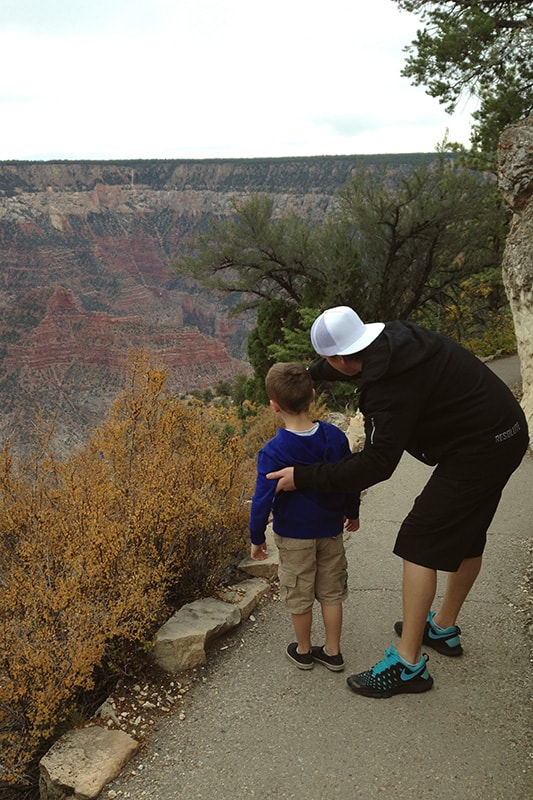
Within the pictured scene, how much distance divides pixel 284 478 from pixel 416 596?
0.72m

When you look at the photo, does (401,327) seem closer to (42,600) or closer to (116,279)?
(42,600)

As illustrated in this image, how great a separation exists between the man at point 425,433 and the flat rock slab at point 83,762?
126cm

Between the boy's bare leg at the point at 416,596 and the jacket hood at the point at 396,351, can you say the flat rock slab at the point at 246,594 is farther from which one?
the jacket hood at the point at 396,351

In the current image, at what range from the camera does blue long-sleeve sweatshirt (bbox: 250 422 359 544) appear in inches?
107

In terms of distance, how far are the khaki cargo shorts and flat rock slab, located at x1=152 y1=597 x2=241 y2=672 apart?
23.5 inches

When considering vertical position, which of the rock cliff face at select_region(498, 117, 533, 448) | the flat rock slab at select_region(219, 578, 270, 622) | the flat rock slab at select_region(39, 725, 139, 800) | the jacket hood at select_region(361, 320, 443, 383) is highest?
the rock cliff face at select_region(498, 117, 533, 448)

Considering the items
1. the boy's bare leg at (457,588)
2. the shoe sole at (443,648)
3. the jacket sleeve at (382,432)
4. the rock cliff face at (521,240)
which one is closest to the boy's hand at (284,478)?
the jacket sleeve at (382,432)

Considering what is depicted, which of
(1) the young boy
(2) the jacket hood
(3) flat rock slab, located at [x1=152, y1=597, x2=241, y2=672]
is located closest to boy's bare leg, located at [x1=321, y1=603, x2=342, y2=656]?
(1) the young boy

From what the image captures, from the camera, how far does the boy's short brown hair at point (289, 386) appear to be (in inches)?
103

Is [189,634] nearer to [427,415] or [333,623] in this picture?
[333,623]

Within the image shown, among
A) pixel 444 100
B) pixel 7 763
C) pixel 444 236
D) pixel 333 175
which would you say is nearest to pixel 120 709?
pixel 7 763

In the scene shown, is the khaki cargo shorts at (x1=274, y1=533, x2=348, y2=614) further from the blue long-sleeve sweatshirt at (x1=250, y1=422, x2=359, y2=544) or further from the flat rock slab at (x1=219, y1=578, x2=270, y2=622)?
the flat rock slab at (x1=219, y1=578, x2=270, y2=622)

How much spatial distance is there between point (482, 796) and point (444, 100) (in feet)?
39.4

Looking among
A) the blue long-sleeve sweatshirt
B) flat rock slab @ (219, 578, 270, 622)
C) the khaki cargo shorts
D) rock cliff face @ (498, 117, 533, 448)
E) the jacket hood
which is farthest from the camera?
rock cliff face @ (498, 117, 533, 448)
